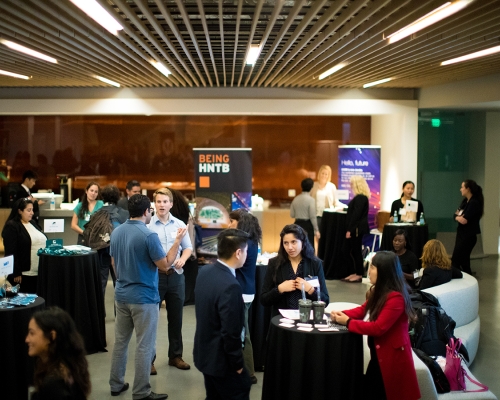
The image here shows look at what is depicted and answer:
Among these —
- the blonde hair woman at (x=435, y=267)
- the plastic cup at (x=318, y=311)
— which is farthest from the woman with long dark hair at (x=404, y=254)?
the plastic cup at (x=318, y=311)

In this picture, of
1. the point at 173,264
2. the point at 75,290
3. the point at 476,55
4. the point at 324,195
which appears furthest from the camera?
the point at 324,195

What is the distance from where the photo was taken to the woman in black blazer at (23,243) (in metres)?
7.00

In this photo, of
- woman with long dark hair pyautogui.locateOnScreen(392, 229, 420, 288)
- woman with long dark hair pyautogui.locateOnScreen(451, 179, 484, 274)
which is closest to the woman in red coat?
woman with long dark hair pyautogui.locateOnScreen(392, 229, 420, 288)

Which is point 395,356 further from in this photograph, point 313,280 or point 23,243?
point 23,243

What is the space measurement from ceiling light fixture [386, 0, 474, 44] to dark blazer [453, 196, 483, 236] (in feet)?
15.6

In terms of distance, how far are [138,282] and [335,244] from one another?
628cm

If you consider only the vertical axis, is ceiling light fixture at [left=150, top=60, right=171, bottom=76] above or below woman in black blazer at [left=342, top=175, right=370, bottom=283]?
above

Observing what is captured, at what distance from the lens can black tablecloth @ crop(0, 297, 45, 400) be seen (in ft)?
16.6

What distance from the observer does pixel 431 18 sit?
18.4 feet

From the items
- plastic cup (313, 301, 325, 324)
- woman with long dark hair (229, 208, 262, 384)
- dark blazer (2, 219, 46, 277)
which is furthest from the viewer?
dark blazer (2, 219, 46, 277)

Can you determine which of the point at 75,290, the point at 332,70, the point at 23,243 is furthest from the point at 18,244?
the point at 332,70

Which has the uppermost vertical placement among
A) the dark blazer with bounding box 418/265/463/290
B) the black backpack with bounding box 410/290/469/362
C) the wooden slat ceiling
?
the wooden slat ceiling

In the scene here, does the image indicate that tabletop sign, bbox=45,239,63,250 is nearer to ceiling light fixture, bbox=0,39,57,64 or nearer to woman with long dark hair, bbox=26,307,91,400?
ceiling light fixture, bbox=0,39,57,64

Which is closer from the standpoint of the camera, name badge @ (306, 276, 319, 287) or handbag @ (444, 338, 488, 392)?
name badge @ (306, 276, 319, 287)
